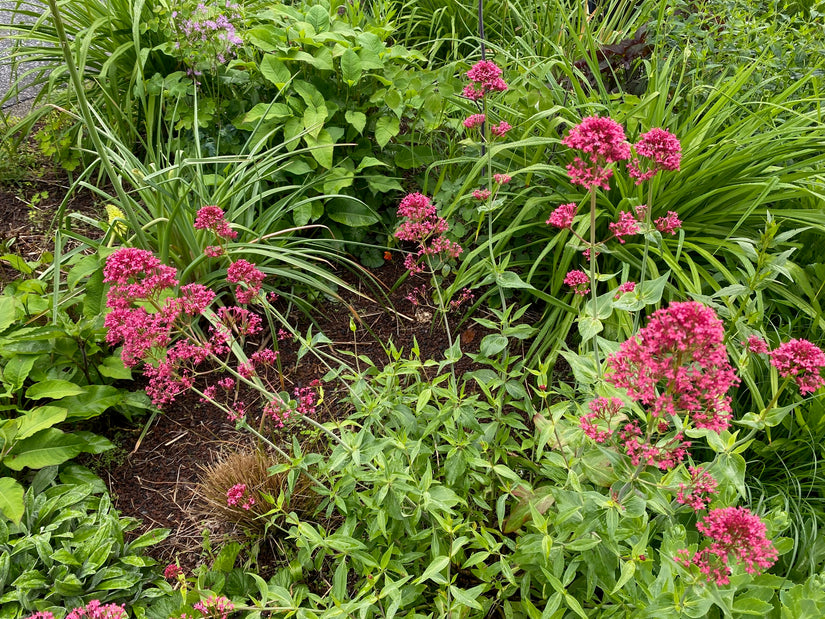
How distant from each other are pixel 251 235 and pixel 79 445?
48.7 inches

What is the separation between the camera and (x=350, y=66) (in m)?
3.00

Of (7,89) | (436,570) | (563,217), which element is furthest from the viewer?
(7,89)

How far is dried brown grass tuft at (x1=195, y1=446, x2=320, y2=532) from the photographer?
86.7 inches

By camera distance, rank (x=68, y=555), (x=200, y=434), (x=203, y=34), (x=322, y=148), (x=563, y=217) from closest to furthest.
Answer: (x=563, y=217), (x=68, y=555), (x=200, y=434), (x=322, y=148), (x=203, y=34)

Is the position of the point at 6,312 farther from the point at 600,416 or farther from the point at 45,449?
the point at 600,416

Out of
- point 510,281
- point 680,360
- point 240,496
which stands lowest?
point 240,496

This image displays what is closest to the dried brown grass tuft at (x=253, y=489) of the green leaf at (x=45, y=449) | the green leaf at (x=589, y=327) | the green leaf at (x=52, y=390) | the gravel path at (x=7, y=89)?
the green leaf at (x=45, y=449)

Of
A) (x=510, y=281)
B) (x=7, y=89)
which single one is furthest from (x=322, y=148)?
(x=7, y=89)

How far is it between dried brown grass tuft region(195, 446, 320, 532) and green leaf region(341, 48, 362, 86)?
193 centimetres

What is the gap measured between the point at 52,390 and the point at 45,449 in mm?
229

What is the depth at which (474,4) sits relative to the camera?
432 centimetres

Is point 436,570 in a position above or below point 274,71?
below

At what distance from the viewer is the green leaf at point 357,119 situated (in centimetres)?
302

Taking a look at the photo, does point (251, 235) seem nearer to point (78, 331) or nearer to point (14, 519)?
point (78, 331)
